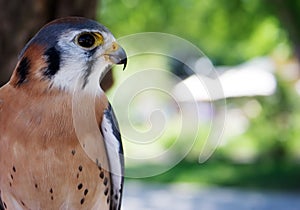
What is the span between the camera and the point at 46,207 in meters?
1.35

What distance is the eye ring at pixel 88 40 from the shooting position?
4.24 feet

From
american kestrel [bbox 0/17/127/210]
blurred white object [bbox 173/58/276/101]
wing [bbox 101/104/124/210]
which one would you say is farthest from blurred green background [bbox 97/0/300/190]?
american kestrel [bbox 0/17/127/210]

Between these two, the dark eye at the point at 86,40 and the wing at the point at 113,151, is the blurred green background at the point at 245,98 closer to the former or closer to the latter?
the wing at the point at 113,151

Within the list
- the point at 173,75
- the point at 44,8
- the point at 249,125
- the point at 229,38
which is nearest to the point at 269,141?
the point at 249,125

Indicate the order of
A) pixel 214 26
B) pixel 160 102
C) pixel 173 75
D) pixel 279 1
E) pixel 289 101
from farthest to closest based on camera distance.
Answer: pixel 289 101 → pixel 214 26 → pixel 279 1 → pixel 160 102 → pixel 173 75

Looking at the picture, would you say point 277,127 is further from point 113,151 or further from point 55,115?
point 55,115

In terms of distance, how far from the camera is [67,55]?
4.25 ft

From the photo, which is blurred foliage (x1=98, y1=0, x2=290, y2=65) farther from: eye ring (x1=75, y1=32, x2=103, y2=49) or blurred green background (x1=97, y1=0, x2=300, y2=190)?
eye ring (x1=75, y1=32, x2=103, y2=49)

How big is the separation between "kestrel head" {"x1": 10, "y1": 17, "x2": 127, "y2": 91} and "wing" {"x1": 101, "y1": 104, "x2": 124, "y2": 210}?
0.13 meters

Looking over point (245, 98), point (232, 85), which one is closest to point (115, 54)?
point (245, 98)

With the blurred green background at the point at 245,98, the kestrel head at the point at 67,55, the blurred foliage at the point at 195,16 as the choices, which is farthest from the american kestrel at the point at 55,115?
the blurred foliage at the point at 195,16

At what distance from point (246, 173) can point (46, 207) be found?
8.55 m

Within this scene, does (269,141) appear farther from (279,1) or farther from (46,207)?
(46,207)

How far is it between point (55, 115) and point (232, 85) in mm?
11183
